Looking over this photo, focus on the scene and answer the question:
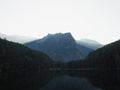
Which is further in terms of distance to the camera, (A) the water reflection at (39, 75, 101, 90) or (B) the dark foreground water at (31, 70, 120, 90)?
(B) the dark foreground water at (31, 70, 120, 90)

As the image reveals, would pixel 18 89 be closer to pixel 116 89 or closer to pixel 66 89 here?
pixel 66 89

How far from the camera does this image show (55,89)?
6356 cm

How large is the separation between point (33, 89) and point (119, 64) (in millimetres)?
147770

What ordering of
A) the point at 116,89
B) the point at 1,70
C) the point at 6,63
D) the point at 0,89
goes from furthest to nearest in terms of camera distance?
the point at 6,63, the point at 1,70, the point at 0,89, the point at 116,89

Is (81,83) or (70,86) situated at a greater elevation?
(81,83)

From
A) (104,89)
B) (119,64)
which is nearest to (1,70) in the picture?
(119,64)

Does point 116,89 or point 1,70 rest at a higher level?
point 1,70

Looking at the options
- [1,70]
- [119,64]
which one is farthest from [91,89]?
[119,64]

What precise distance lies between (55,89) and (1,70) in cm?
12419

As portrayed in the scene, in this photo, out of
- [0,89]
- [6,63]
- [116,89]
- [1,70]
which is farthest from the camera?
[6,63]

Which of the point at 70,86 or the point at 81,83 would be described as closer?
the point at 70,86

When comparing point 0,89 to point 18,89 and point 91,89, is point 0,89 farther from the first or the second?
point 91,89

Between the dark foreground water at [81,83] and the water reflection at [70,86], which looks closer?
the water reflection at [70,86]

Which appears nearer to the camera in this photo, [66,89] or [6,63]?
[66,89]
